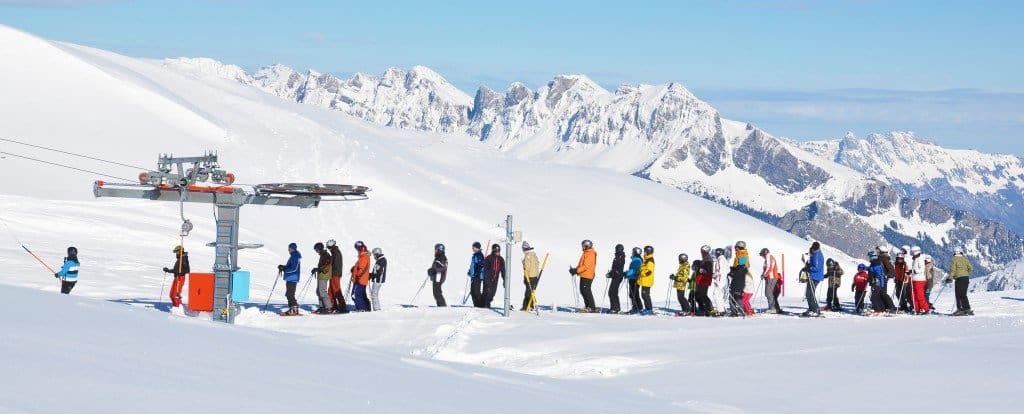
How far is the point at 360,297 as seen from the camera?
25266 millimetres

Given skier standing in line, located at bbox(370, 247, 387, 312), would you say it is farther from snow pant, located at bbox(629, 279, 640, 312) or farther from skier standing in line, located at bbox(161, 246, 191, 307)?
Result: snow pant, located at bbox(629, 279, 640, 312)

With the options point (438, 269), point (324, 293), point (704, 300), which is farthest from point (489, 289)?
point (704, 300)

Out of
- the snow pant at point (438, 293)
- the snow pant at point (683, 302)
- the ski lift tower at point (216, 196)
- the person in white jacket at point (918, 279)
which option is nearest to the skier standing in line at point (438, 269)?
the snow pant at point (438, 293)

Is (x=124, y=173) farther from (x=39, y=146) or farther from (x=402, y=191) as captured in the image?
(x=402, y=191)

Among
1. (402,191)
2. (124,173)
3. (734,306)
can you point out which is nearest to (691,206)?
(402,191)

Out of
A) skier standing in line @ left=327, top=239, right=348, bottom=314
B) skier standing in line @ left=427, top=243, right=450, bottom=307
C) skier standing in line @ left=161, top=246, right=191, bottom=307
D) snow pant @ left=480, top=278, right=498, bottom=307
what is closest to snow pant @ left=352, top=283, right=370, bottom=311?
skier standing in line @ left=327, top=239, right=348, bottom=314

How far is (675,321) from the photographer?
24.0 m

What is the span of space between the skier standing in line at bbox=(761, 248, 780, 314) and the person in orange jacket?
9.07 m

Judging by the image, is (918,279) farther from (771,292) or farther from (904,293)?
(771,292)

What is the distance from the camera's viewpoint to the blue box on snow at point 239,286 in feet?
73.9

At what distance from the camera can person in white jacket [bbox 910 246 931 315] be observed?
26.0m

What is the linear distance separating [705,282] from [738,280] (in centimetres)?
80

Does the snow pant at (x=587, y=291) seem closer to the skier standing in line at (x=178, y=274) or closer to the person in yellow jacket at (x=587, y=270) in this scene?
the person in yellow jacket at (x=587, y=270)

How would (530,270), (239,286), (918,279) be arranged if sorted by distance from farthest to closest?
(918,279) → (530,270) → (239,286)
